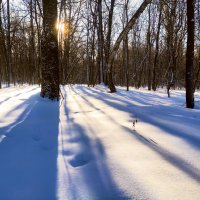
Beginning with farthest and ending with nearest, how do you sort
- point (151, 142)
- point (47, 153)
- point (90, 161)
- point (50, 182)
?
1. point (151, 142)
2. point (47, 153)
3. point (90, 161)
4. point (50, 182)

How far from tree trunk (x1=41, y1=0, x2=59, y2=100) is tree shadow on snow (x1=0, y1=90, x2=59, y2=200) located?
2.76m

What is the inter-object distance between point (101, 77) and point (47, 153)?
17014mm

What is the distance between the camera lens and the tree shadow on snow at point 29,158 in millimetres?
2415

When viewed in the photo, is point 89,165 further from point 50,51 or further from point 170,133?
point 50,51

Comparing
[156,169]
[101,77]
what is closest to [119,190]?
[156,169]

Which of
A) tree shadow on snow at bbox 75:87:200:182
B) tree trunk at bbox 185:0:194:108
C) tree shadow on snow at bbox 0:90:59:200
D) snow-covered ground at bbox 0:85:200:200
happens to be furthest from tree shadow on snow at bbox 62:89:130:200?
tree trunk at bbox 185:0:194:108

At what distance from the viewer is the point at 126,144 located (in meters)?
3.57

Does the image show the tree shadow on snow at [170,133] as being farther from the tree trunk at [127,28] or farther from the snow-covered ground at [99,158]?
the tree trunk at [127,28]

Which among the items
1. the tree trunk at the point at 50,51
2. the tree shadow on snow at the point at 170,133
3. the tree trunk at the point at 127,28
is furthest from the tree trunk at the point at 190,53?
the tree trunk at the point at 50,51

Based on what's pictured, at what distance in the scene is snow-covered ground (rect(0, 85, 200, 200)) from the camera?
7.75 ft

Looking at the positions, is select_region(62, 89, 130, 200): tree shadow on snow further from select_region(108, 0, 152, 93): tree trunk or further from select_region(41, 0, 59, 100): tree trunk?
select_region(108, 0, 152, 93): tree trunk

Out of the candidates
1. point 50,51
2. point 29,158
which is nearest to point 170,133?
point 29,158

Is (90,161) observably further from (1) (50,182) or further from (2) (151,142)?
(2) (151,142)

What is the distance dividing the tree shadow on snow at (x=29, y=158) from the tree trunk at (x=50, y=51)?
276cm
